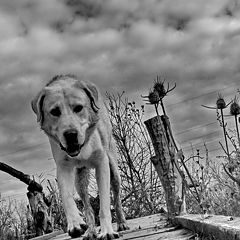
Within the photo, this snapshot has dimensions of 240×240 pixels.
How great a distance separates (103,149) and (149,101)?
2.62ft

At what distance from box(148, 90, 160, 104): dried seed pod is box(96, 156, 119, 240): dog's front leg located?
2.82 ft

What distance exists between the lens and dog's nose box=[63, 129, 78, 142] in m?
5.03

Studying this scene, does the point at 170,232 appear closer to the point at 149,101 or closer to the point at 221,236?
the point at 149,101

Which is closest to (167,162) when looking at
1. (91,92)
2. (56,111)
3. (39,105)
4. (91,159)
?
(91,159)

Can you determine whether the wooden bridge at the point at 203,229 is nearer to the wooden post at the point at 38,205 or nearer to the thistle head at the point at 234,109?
the thistle head at the point at 234,109

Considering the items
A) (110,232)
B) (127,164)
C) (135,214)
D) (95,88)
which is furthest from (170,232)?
(127,164)

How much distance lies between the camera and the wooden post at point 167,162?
18.8 feet

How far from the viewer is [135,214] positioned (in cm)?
1141

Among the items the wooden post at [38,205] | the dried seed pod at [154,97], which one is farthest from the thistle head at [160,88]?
the wooden post at [38,205]

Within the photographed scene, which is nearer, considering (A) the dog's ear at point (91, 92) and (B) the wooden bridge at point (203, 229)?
(B) the wooden bridge at point (203, 229)

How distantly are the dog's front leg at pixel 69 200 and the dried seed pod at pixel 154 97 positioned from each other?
1.18m

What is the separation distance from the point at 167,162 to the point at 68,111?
141cm

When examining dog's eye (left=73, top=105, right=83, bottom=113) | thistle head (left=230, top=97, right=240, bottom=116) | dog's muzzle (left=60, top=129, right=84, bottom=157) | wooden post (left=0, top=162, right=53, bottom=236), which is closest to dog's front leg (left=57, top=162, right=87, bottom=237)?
dog's muzzle (left=60, top=129, right=84, bottom=157)

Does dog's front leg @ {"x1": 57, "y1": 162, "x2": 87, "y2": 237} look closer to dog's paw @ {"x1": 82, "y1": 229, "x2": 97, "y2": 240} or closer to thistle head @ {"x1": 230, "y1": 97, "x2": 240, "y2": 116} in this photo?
dog's paw @ {"x1": 82, "y1": 229, "x2": 97, "y2": 240}
